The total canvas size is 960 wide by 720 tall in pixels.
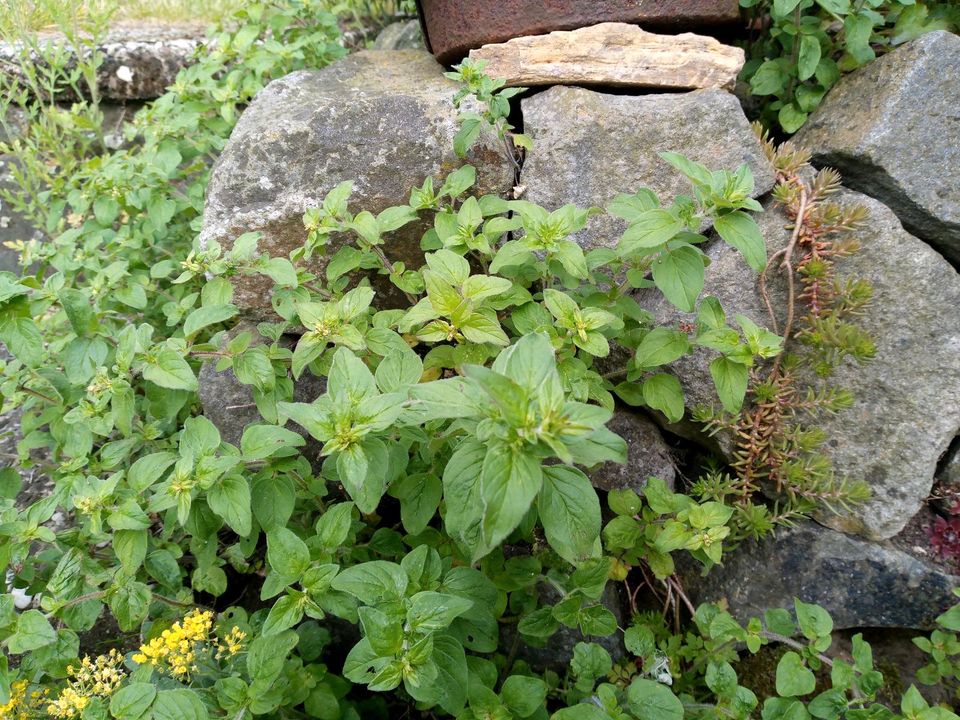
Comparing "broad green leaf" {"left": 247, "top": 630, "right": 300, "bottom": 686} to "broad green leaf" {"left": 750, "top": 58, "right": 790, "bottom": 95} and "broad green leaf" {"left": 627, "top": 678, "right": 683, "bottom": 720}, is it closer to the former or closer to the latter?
"broad green leaf" {"left": 627, "top": 678, "right": 683, "bottom": 720}

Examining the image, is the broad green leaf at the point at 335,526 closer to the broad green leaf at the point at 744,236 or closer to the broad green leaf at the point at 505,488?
the broad green leaf at the point at 505,488

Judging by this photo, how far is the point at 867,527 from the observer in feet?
7.43

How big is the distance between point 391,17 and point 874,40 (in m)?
3.13

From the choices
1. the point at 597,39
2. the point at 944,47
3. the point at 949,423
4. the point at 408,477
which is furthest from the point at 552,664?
the point at 944,47

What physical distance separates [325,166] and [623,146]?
4.01 feet

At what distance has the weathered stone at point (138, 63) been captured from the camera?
168 inches

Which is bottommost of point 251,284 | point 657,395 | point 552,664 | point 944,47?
point 552,664

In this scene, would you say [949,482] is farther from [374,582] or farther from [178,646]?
[178,646]

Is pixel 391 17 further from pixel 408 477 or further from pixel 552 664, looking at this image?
pixel 552 664

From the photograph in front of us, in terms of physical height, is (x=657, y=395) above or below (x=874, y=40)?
below

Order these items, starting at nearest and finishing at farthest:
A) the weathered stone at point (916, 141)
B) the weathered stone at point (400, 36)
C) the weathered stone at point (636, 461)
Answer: the weathered stone at point (916, 141), the weathered stone at point (636, 461), the weathered stone at point (400, 36)

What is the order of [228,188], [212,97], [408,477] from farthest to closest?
[212,97]
[228,188]
[408,477]

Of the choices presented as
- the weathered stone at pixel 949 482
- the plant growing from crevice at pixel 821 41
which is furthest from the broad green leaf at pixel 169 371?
the weathered stone at pixel 949 482

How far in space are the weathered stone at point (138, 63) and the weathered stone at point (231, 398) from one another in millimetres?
2773
